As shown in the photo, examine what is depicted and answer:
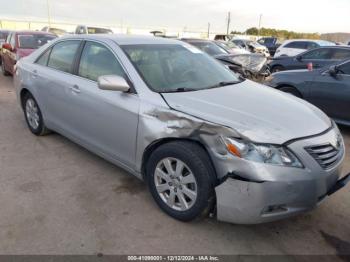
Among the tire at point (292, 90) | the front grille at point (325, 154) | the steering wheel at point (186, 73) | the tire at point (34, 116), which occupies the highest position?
the steering wheel at point (186, 73)

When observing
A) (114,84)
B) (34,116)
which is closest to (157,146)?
(114,84)

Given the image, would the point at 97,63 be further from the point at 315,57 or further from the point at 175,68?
the point at 315,57

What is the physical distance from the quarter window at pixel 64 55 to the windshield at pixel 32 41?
569cm

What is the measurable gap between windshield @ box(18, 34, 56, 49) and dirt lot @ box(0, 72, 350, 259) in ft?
21.7

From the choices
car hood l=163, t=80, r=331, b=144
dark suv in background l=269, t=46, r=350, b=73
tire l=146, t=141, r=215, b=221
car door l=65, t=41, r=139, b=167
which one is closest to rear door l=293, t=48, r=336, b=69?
dark suv in background l=269, t=46, r=350, b=73

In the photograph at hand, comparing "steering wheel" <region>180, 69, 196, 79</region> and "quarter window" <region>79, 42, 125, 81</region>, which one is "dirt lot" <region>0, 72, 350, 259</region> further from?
"steering wheel" <region>180, 69, 196, 79</region>

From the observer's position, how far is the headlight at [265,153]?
2549 millimetres

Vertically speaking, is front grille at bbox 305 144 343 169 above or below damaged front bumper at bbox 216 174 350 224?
above

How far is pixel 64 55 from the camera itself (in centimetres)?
443

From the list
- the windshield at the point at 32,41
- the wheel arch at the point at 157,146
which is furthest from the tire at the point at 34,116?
the windshield at the point at 32,41

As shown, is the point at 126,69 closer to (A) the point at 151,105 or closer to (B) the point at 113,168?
(A) the point at 151,105

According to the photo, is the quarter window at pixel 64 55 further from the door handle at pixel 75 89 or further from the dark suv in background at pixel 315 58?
the dark suv in background at pixel 315 58

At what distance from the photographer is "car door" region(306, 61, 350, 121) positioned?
5.60 metres

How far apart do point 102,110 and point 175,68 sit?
2.94ft
